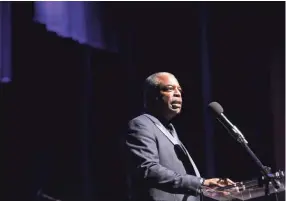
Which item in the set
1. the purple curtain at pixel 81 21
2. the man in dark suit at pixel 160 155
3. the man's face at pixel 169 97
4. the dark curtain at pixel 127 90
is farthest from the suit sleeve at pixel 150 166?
the purple curtain at pixel 81 21

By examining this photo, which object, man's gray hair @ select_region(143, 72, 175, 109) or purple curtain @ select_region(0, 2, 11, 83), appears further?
purple curtain @ select_region(0, 2, 11, 83)

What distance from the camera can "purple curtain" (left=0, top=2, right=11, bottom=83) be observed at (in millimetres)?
3904

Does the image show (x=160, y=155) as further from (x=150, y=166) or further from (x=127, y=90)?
(x=127, y=90)

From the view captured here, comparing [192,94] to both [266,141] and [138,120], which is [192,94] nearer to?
[266,141]

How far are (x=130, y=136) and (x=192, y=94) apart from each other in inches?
76.3

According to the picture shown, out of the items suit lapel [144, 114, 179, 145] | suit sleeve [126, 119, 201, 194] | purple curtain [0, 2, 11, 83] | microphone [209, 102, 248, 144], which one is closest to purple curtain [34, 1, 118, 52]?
purple curtain [0, 2, 11, 83]

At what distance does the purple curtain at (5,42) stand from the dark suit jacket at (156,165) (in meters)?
2.43

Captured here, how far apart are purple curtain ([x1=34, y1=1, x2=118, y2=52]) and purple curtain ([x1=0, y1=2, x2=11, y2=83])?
0.27 m

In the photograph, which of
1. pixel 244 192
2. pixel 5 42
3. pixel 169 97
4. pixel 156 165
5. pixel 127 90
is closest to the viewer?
pixel 244 192

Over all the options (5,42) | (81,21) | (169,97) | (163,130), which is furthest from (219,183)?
(5,42)

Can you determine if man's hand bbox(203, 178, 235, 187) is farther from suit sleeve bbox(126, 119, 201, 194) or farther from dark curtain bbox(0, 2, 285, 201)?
dark curtain bbox(0, 2, 285, 201)

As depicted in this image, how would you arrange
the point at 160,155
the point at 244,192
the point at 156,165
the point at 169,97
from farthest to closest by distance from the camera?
the point at 169,97
the point at 160,155
the point at 156,165
the point at 244,192

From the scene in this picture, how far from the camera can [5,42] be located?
3.93 metres

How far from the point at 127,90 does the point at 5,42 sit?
4.07ft
